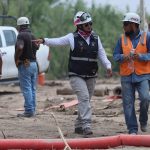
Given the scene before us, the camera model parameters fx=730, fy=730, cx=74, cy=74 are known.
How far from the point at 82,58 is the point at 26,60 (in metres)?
2.91

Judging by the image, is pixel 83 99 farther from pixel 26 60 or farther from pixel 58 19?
pixel 58 19

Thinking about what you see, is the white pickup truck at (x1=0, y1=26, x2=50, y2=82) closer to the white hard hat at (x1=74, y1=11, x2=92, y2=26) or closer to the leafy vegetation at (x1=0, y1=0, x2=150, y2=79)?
the white hard hat at (x1=74, y1=11, x2=92, y2=26)

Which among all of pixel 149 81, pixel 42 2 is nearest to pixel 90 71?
pixel 149 81

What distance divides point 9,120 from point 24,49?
4.80 feet

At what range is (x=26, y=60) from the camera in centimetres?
1412

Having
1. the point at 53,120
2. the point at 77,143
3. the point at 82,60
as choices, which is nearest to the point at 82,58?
the point at 82,60

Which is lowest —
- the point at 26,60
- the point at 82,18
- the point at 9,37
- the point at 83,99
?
the point at 9,37

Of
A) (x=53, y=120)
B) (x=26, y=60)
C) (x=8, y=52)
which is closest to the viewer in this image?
(x=53, y=120)

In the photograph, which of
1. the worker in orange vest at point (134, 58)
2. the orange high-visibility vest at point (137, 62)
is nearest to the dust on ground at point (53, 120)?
the worker in orange vest at point (134, 58)

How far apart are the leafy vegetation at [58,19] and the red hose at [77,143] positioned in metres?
24.0

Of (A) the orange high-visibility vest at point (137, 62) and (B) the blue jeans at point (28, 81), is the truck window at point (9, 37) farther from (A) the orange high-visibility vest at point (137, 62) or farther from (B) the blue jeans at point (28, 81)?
(A) the orange high-visibility vest at point (137, 62)

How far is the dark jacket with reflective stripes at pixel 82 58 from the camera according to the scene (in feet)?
37.4

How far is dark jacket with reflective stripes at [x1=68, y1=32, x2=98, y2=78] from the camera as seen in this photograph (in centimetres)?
1139

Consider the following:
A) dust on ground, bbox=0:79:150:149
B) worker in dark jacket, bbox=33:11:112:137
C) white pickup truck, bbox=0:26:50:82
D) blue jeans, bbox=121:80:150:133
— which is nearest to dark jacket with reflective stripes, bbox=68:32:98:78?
worker in dark jacket, bbox=33:11:112:137
